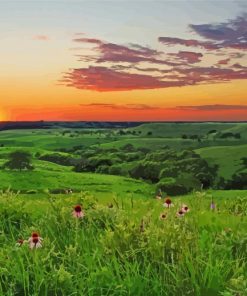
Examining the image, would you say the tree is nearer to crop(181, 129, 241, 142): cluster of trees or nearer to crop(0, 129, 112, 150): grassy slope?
crop(0, 129, 112, 150): grassy slope

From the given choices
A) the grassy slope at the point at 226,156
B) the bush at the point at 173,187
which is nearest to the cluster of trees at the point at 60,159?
the bush at the point at 173,187

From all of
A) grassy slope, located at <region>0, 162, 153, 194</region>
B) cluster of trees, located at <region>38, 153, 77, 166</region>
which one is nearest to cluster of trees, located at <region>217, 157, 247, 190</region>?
grassy slope, located at <region>0, 162, 153, 194</region>

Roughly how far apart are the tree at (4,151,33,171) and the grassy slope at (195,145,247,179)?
14.3 meters

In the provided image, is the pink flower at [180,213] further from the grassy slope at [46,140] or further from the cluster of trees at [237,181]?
the grassy slope at [46,140]

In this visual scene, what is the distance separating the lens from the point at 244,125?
72.4m

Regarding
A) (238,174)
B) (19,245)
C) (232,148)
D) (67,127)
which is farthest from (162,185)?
(19,245)

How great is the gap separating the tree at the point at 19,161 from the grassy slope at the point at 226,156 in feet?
46.9

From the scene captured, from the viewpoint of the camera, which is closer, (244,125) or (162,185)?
(162,185)

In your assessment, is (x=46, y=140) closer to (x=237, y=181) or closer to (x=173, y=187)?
(x=237, y=181)

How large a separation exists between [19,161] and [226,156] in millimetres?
17597

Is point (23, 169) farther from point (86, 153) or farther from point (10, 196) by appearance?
point (10, 196)

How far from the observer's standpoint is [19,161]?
49.0 meters

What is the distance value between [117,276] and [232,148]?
50743 mm

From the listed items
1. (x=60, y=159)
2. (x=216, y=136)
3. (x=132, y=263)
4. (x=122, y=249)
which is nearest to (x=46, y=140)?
(x=60, y=159)
